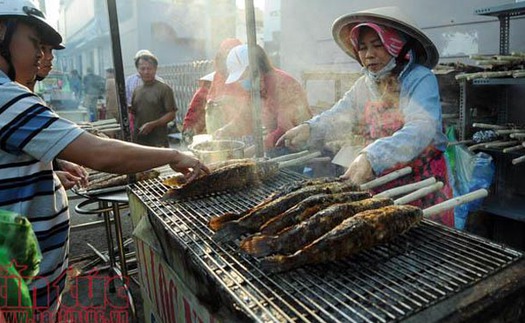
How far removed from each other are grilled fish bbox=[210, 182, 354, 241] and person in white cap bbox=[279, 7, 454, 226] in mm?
406

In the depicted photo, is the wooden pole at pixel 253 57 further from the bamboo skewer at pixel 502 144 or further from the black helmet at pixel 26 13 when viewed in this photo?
the bamboo skewer at pixel 502 144

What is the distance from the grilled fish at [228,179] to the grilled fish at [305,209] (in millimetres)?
847

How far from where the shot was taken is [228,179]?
2932mm

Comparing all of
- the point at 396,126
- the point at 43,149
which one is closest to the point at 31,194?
the point at 43,149

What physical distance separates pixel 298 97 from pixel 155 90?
3.79 m

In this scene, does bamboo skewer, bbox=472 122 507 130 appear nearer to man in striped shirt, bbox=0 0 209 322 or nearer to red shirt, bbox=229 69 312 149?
red shirt, bbox=229 69 312 149

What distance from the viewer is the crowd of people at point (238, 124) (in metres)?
2.08

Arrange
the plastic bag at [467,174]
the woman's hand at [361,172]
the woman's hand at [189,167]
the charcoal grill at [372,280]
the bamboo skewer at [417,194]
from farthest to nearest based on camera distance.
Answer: the plastic bag at [467,174], the woman's hand at [361,172], the woman's hand at [189,167], the bamboo skewer at [417,194], the charcoal grill at [372,280]

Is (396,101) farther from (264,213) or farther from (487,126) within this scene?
(487,126)

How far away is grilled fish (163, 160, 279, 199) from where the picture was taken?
2822 millimetres

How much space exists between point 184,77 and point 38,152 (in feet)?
39.9

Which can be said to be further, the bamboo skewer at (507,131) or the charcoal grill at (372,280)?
the bamboo skewer at (507,131)

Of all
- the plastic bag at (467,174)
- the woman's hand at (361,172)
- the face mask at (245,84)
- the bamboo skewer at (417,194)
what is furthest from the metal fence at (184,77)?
the bamboo skewer at (417,194)

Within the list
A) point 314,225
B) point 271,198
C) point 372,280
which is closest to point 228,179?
point 271,198
